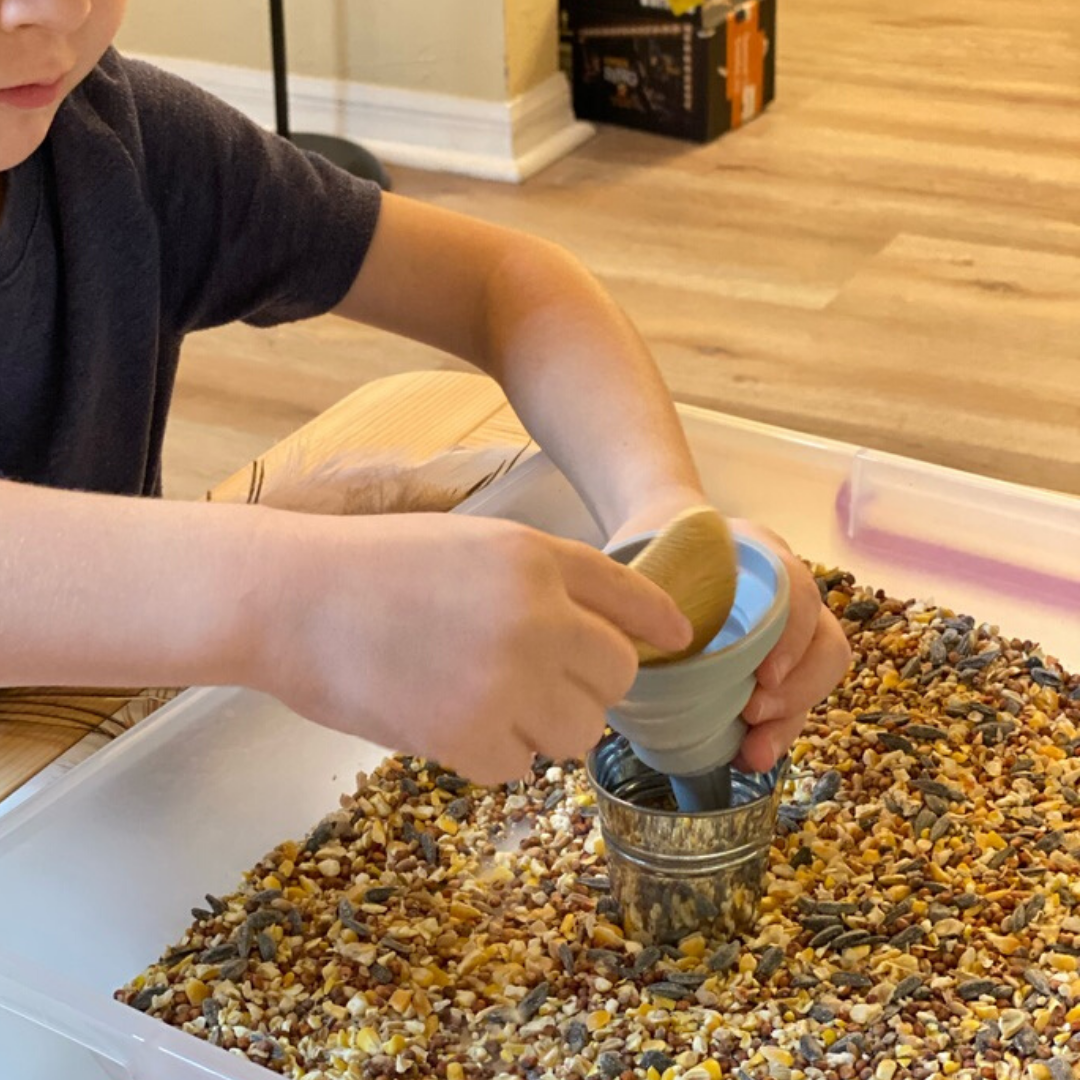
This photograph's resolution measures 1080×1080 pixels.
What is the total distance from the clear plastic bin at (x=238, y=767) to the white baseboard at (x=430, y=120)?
1.66m

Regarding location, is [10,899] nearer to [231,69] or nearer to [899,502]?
[899,502]

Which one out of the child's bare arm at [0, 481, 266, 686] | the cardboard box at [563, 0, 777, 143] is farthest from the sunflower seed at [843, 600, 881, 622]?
the cardboard box at [563, 0, 777, 143]

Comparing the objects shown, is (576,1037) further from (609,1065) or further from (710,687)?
(710,687)

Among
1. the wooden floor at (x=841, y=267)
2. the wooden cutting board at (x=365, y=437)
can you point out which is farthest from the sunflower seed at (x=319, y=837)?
the wooden floor at (x=841, y=267)

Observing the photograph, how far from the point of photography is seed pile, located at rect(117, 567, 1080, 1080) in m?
0.79

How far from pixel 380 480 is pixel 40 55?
340 mm

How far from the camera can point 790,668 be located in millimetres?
822

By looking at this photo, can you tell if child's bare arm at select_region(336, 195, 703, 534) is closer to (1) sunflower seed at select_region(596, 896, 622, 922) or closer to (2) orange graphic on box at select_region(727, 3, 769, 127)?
(1) sunflower seed at select_region(596, 896, 622, 922)

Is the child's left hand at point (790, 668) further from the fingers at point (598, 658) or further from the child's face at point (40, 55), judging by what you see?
the child's face at point (40, 55)

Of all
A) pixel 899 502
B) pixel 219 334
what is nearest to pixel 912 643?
pixel 899 502

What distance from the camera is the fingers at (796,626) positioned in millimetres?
804

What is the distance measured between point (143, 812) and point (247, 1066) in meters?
0.22

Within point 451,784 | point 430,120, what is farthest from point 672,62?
point 451,784

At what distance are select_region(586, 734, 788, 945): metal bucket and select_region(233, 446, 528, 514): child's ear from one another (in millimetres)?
242
